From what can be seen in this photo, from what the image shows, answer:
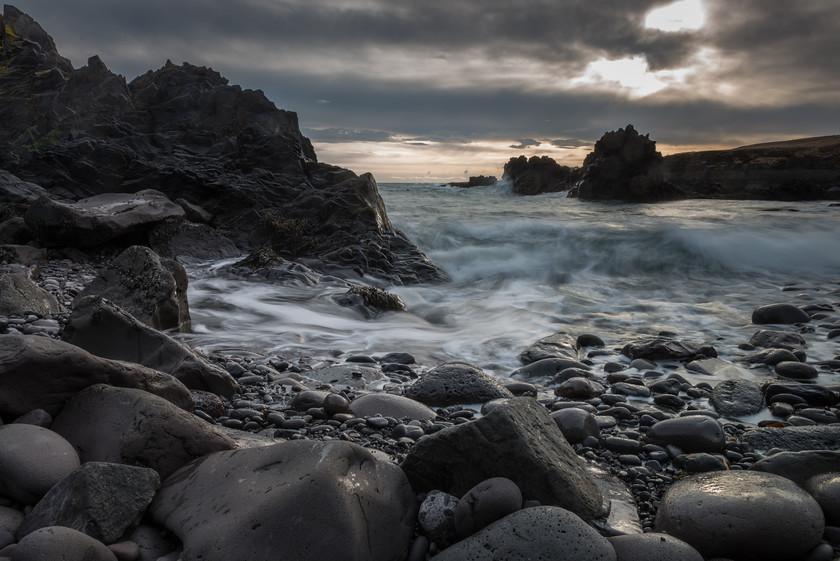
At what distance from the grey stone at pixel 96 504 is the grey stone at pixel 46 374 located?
2.74ft

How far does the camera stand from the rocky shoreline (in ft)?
7.26

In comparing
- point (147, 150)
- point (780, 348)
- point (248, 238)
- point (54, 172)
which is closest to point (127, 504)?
point (780, 348)

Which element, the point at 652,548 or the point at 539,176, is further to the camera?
the point at 539,176

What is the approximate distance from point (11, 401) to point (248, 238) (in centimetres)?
997

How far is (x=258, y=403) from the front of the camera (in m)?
4.07

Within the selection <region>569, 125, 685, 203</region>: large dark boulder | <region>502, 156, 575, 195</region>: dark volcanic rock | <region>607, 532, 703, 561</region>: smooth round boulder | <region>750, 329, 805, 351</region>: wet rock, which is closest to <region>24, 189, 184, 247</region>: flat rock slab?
<region>607, 532, 703, 561</region>: smooth round boulder

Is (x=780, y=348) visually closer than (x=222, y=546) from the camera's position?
No

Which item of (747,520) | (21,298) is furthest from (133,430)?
(21,298)

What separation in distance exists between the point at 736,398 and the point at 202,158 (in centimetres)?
1412

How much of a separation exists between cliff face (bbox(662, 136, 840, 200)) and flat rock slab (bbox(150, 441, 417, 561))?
3717 centimetres

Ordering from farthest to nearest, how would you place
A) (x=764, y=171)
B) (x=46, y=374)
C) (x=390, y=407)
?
(x=764, y=171), (x=390, y=407), (x=46, y=374)

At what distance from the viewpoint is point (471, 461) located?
104 inches

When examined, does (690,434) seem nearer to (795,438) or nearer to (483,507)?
(795,438)

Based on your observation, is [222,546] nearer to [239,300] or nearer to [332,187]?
[239,300]
